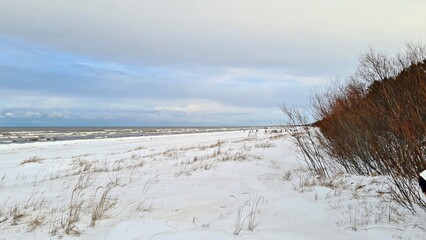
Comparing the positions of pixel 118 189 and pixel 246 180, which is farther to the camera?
pixel 246 180

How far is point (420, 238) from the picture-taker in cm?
361

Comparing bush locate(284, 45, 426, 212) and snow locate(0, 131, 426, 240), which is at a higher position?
bush locate(284, 45, 426, 212)

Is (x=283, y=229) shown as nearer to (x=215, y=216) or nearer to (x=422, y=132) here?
(x=215, y=216)

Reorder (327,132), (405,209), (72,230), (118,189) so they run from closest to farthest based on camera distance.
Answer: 1. (72,230)
2. (405,209)
3. (118,189)
4. (327,132)

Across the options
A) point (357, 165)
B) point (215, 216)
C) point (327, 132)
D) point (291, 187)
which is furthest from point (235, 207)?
point (327, 132)

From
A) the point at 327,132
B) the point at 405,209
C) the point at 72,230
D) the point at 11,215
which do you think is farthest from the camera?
the point at 327,132

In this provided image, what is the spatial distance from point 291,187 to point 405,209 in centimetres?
266

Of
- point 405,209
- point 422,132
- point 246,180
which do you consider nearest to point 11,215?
point 246,180

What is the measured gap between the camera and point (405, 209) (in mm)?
4617

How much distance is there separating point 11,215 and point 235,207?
3.24 m

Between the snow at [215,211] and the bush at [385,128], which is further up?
the bush at [385,128]

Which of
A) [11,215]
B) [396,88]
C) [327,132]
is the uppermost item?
[396,88]

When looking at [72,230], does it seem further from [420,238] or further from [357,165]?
[357,165]

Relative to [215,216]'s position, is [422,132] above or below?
above
